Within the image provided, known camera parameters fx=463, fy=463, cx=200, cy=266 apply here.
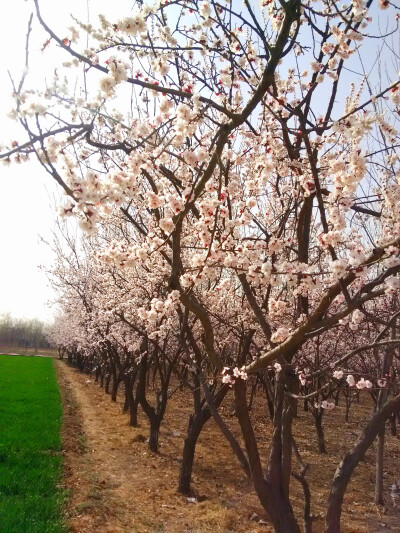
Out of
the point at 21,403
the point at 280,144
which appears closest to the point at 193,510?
the point at 280,144

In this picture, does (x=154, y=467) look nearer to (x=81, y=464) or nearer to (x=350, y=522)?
(x=81, y=464)

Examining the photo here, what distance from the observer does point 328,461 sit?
907 centimetres

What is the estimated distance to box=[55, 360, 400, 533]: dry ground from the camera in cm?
553

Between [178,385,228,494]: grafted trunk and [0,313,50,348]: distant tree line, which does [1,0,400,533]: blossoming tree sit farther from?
[0,313,50,348]: distant tree line

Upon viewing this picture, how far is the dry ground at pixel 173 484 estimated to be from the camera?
553cm

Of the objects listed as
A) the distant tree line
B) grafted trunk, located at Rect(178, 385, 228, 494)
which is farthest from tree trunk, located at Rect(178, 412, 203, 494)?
the distant tree line

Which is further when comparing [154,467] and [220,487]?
[154,467]

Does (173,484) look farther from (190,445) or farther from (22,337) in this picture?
(22,337)

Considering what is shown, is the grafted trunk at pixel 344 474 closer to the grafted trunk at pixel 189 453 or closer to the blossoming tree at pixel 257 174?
the blossoming tree at pixel 257 174

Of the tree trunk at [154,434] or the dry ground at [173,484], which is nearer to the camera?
the dry ground at [173,484]

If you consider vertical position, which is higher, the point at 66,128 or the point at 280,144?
the point at 280,144

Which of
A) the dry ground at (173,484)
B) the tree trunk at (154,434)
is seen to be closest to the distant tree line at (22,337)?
the dry ground at (173,484)

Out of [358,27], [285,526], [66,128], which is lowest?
[285,526]

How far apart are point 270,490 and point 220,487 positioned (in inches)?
125
